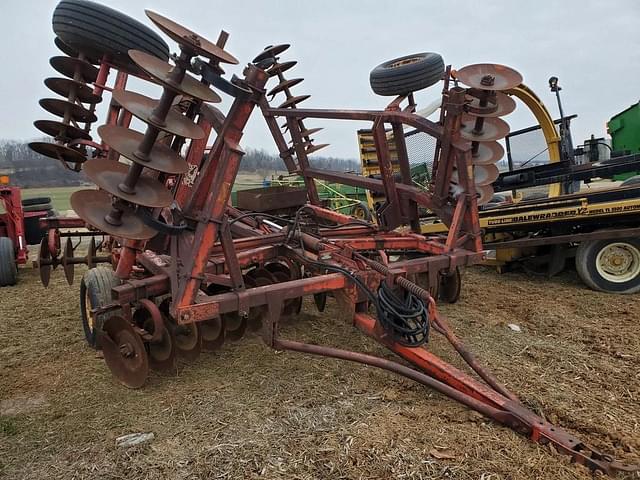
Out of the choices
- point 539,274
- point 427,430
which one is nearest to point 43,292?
point 427,430

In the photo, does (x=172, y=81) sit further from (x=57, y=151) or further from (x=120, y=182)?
(x=57, y=151)

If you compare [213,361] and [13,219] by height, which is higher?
[13,219]

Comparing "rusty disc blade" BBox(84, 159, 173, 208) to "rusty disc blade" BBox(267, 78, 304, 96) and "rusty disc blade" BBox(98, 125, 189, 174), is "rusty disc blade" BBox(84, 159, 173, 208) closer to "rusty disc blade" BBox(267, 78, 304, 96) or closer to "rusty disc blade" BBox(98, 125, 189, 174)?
"rusty disc blade" BBox(98, 125, 189, 174)

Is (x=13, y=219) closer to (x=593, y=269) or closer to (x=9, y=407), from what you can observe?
(x=9, y=407)

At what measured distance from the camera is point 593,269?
486cm

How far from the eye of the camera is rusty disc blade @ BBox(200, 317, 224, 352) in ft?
10.9

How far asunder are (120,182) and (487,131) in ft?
9.27

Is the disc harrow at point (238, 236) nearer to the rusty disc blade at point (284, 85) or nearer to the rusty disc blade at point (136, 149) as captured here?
the rusty disc blade at point (136, 149)

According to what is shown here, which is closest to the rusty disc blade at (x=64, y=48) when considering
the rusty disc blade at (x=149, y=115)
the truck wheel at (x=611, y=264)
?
the rusty disc blade at (x=149, y=115)

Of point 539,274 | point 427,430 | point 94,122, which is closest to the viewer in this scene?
point 427,430

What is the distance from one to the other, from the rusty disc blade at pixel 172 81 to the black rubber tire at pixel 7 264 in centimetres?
493

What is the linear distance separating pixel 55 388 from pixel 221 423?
124 cm

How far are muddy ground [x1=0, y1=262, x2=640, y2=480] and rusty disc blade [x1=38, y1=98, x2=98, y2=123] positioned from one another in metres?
1.82

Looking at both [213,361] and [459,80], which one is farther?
[459,80]
